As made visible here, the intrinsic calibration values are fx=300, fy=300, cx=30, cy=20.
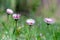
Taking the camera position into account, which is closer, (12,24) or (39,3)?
(12,24)

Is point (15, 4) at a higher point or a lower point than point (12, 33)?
lower

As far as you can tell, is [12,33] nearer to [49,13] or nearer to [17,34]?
[17,34]

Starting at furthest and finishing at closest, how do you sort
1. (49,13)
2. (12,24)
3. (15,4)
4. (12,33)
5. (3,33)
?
(15,4), (49,13), (12,24), (3,33), (12,33)

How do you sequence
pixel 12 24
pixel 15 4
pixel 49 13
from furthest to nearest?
pixel 15 4, pixel 49 13, pixel 12 24

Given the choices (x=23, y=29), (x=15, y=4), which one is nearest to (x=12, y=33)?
(x=23, y=29)


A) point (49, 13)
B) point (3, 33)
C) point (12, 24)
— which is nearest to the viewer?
point (3, 33)

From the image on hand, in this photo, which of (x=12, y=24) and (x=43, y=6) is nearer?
(x=12, y=24)

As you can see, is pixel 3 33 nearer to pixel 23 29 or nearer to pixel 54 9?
pixel 23 29

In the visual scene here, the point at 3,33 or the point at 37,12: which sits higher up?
the point at 3,33

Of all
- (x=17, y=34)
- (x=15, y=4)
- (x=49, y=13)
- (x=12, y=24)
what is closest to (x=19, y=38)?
(x=17, y=34)
